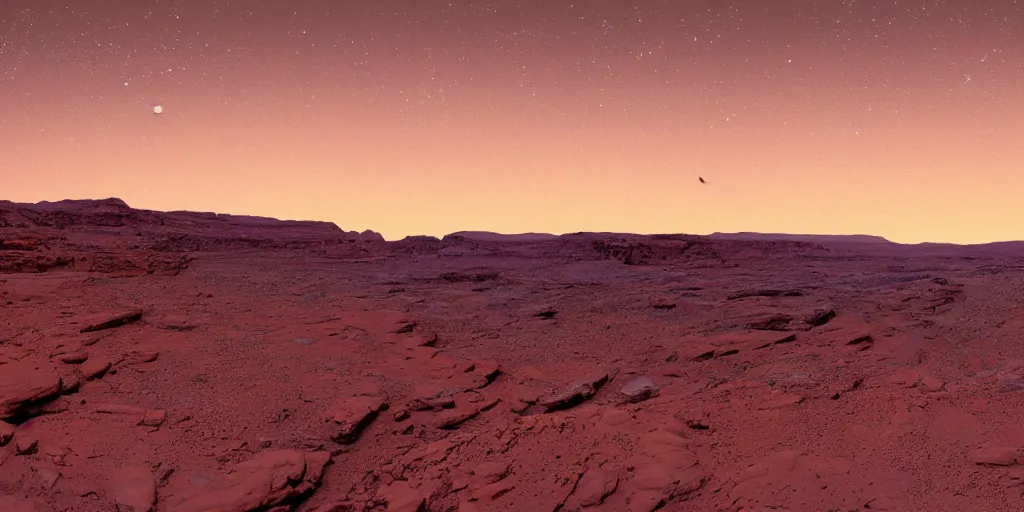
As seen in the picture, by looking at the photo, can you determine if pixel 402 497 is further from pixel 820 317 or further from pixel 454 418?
pixel 820 317

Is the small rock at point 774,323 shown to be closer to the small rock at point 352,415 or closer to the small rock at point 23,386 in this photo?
the small rock at point 352,415

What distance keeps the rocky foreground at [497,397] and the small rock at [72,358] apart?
26 mm

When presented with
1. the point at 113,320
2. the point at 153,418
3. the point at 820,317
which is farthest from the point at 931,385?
the point at 113,320

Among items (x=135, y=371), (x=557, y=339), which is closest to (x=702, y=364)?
(x=557, y=339)

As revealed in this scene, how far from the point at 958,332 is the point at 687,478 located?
6.96m

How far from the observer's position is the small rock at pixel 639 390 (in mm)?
7867

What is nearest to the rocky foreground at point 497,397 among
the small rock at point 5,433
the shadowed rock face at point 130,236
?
the small rock at point 5,433

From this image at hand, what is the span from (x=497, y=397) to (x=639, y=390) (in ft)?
6.40

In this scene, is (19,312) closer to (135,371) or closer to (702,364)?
(135,371)

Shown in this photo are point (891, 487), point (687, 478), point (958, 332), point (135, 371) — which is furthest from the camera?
point (958, 332)

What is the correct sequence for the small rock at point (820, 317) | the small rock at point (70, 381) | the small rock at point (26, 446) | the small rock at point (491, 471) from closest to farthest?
the small rock at point (26, 446) < the small rock at point (491, 471) < the small rock at point (70, 381) < the small rock at point (820, 317)

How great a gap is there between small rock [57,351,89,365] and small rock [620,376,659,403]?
23.8ft

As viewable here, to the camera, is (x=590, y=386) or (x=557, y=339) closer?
(x=590, y=386)

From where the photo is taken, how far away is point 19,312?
8.98 metres
